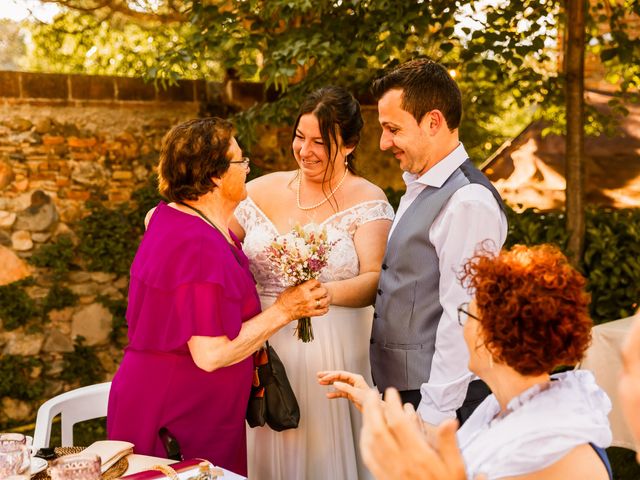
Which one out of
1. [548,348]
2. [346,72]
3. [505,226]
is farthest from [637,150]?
[548,348]

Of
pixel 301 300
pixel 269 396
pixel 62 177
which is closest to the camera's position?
pixel 301 300

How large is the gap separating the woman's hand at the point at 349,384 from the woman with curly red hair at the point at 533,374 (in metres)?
0.34

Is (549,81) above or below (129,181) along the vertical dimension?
above

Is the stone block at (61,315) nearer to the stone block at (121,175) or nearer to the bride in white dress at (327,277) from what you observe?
the stone block at (121,175)

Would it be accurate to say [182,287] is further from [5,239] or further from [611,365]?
[5,239]

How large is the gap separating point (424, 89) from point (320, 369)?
1.16 meters

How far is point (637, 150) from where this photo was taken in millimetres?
5750

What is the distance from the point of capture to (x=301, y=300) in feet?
8.38

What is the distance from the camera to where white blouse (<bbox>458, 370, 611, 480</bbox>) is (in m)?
1.51

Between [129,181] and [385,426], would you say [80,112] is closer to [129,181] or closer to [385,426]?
[129,181]

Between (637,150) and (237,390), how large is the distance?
4.37m

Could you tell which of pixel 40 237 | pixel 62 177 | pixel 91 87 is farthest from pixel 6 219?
pixel 91 87

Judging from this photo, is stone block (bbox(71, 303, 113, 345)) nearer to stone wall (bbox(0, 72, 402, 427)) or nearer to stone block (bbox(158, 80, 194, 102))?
stone wall (bbox(0, 72, 402, 427))

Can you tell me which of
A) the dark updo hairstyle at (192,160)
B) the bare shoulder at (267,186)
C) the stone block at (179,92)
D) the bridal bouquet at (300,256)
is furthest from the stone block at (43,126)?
the bridal bouquet at (300,256)
